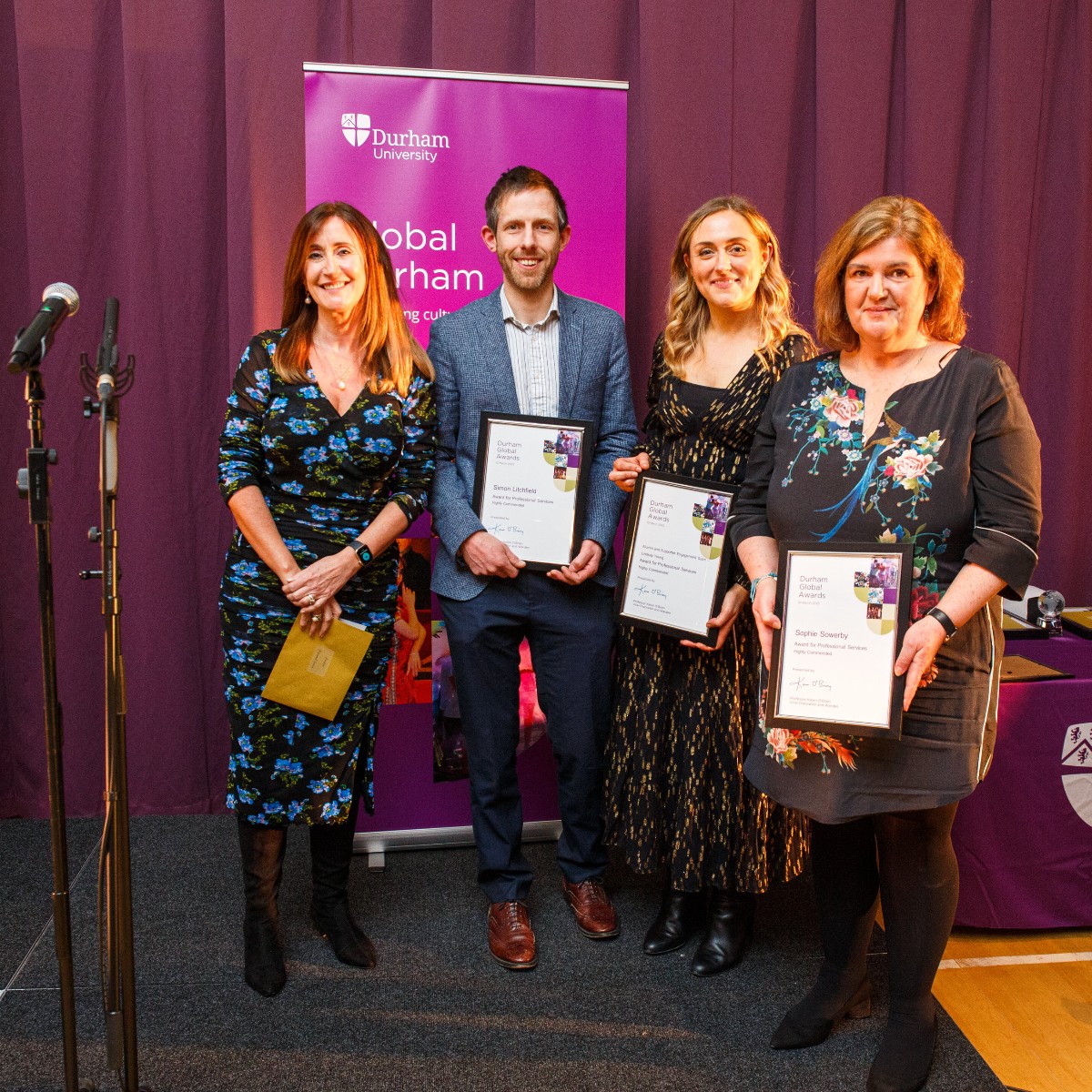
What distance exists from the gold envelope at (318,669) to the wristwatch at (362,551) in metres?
0.14

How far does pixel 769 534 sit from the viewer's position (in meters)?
1.92

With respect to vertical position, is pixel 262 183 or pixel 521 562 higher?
pixel 262 183

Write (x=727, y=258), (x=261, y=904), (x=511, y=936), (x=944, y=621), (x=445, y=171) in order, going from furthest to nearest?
(x=445, y=171)
(x=511, y=936)
(x=261, y=904)
(x=727, y=258)
(x=944, y=621)

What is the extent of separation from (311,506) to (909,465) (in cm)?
123

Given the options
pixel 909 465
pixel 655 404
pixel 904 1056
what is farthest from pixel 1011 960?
pixel 655 404

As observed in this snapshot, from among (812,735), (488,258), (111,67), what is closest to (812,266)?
(488,258)

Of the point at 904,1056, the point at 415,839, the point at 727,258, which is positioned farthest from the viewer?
the point at 415,839

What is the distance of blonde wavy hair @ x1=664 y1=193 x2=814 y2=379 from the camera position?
2141 mm

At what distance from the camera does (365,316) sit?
85.8 inches

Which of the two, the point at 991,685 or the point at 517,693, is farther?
the point at 517,693

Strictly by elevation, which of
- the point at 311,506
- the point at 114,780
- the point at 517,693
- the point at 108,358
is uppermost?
the point at 108,358

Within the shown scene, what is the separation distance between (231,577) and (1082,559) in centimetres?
281

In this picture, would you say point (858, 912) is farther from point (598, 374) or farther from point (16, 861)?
point (16, 861)

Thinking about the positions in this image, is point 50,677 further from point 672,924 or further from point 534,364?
point 672,924
